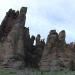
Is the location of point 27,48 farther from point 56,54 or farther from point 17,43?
point 56,54

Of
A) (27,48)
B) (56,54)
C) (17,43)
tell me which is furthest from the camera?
(27,48)

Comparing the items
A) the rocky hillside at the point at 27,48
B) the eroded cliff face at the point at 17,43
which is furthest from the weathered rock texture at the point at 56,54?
the eroded cliff face at the point at 17,43

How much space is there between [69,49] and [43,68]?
5.42 m

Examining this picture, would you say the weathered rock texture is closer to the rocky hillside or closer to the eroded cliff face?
the rocky hillside

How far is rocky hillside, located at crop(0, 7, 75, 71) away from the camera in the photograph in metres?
60.1

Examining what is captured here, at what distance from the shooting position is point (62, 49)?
6116cm

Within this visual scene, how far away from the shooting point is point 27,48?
226 ft

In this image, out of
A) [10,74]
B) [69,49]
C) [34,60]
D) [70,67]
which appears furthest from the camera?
[34,60]

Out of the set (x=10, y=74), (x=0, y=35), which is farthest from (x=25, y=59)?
(x=10, y=74)

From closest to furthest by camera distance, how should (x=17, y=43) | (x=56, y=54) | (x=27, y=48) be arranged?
1. (x=56, y=54)
2. (x=17, y=43)
3. (x=27, y=48)

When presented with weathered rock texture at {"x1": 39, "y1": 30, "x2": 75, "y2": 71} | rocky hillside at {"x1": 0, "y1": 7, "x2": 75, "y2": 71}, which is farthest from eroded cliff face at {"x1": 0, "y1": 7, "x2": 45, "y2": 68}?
weathered rock texture at {"x1": 39, "y1": 30, "x2": 75, "y2": 71}

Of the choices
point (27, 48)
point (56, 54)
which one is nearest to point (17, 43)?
point (27, 48)

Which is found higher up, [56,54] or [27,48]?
[27,48]

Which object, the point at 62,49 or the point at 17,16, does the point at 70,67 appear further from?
the point at 17,16
